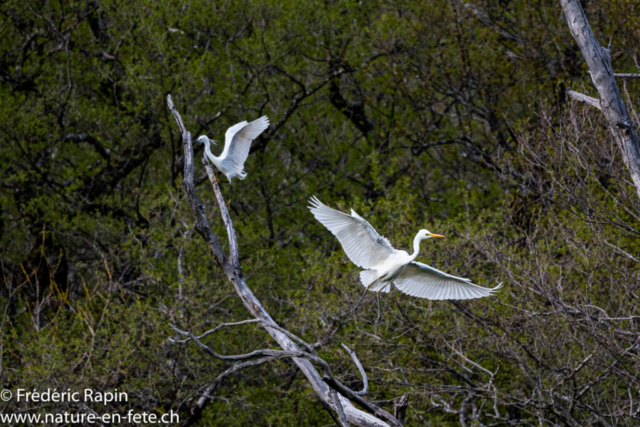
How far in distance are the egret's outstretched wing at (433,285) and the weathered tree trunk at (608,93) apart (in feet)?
5.63

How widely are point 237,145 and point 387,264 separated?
2962 mm

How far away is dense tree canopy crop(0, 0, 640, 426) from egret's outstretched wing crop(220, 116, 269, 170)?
177 cm

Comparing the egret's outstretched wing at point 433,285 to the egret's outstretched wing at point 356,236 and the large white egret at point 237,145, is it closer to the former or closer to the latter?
the egret's outstretched wing at point 356,236

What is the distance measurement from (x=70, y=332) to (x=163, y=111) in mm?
4175

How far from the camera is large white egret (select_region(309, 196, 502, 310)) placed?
7.01 metres

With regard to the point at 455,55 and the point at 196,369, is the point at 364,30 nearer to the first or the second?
the point at 455,55

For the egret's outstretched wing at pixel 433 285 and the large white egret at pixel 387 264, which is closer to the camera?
the large white egret at pixel 387 264

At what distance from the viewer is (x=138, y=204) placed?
1270 cm

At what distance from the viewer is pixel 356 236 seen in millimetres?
7227

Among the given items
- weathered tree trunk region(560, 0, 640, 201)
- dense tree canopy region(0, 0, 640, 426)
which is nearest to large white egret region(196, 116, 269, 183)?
dense tree canopy region(0, 0, 640, 426)

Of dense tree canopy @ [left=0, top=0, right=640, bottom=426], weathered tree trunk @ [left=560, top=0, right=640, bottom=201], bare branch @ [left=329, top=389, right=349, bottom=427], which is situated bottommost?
dense tree canopy @ [left=0, top=0, right=640, bottom=426]

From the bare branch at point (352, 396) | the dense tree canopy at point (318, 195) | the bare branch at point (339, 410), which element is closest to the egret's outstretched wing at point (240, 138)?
the dense tree canopy at point (318, 195)

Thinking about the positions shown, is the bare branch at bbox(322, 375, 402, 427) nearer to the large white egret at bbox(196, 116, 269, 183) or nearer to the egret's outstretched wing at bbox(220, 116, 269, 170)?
the large white egret at bbox(196, 116, 269, 183)

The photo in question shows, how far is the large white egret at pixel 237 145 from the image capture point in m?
9.30
